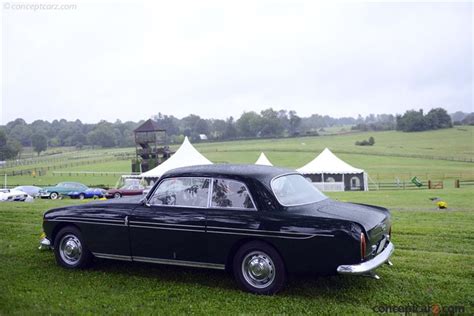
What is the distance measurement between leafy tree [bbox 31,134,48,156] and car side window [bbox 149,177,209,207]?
48.2 metres

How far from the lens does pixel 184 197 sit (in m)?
5.83

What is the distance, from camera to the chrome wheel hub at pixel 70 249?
6387 mm

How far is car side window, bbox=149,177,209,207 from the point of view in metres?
5.75

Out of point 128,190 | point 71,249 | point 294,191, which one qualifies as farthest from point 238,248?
point 128,190

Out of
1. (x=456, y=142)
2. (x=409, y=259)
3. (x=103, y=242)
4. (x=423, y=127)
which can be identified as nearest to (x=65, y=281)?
(x=103, y=242)

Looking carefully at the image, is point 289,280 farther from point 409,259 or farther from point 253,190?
point 409,259

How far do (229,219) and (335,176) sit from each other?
103ft

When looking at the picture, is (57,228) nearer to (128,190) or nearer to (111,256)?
(111,256)

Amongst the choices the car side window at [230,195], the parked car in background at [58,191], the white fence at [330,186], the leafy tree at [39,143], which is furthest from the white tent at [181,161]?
the car side window at [230,195]

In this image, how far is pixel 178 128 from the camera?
446ft

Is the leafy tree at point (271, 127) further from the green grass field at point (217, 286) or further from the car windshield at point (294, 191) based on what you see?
the car windshield at point (294, 191)

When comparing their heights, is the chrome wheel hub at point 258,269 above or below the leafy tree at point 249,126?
below

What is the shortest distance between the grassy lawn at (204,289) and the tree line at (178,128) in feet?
106

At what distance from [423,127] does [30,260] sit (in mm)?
116874
